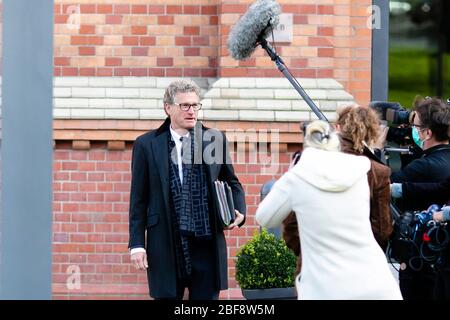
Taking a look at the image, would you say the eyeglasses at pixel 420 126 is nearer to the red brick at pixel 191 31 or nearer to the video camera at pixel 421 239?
the video camera at pixel 421 239

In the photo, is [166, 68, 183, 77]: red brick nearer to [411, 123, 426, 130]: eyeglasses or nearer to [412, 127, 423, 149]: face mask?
[412, 127, 423, 149]: face mask

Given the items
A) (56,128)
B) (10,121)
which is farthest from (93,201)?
(10,121)

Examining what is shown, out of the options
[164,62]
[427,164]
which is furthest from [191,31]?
[427,164]

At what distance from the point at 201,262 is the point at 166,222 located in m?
0.30

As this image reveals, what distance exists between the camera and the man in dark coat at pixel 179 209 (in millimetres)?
6844

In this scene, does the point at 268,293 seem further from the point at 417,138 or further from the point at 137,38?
the point at 137,38

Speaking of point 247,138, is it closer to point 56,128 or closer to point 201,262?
point 56,128

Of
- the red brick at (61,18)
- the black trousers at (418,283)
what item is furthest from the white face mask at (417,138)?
the red brick at (61,18)

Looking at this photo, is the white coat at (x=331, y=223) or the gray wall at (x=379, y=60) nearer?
the white coat at (x=331, y=223)

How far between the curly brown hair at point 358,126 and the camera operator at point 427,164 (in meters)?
0.93

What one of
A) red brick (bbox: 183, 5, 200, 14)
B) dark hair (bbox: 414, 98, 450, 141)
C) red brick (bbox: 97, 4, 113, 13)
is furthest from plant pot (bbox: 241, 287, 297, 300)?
red brick (bbox: 97, 4, 113, 13)

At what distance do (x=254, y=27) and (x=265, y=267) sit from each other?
148 centimetres

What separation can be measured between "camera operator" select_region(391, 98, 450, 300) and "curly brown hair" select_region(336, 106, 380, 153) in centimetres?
93

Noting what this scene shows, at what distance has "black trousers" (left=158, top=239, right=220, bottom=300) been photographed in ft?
22.6
